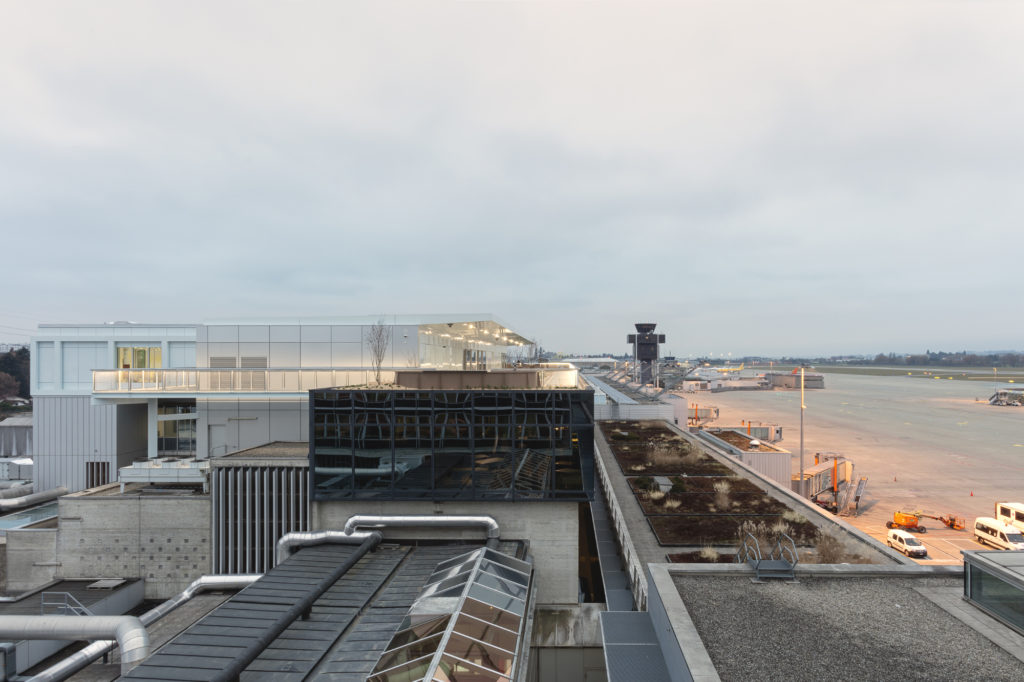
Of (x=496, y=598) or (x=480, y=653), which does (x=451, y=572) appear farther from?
(x=480, y=653)

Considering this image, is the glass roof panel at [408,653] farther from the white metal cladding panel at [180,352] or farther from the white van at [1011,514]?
the white van at [1011,514]

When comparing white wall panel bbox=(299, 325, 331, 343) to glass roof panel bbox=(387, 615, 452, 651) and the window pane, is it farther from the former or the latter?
the window pane

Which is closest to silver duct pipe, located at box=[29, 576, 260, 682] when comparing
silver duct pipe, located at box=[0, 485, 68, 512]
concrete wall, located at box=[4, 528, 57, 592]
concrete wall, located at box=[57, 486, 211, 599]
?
concrete wall, located at box=[57, 486, 211, 599]

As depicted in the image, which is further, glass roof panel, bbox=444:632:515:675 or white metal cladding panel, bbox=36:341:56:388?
white metal cladding panel, bbox=36:341:56:388

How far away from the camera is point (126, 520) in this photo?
19.5 metres

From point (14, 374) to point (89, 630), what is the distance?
9981 centimetres

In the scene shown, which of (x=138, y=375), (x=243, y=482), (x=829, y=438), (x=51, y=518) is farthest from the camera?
(x=829, y=438)

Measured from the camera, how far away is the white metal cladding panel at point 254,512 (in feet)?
61.0

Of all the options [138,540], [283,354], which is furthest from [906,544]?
[138,540]

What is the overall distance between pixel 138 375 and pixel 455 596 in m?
22.5

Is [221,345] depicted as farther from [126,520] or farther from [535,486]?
[535,486]

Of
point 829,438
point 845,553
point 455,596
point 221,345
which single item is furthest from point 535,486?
point 829,438

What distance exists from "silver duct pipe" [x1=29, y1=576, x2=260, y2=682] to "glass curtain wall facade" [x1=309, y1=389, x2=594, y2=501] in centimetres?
406

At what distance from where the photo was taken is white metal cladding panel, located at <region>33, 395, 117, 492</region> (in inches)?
1210
